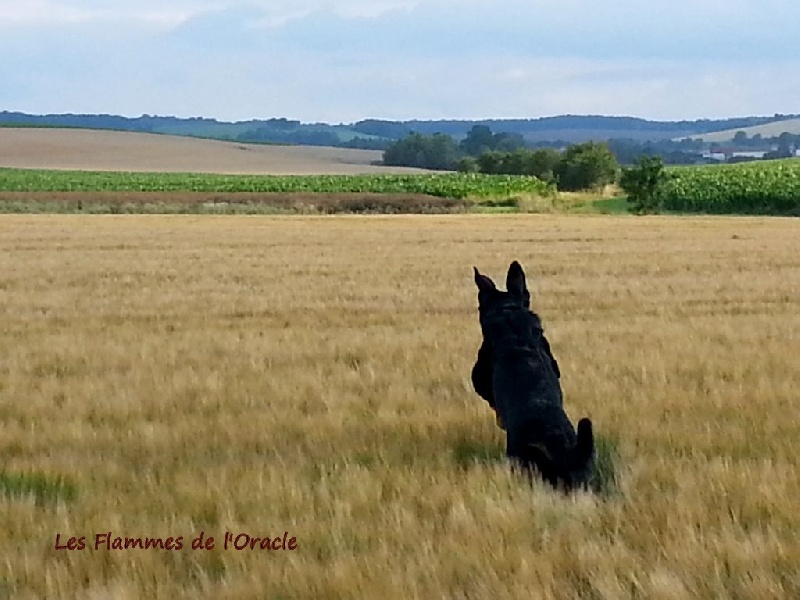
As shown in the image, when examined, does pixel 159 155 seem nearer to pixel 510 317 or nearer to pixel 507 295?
pixel 507 295

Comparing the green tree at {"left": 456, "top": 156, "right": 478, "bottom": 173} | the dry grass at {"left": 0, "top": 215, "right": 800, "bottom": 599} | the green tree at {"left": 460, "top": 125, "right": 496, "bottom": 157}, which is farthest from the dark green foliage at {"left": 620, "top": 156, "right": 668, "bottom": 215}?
the green tree at {"left": 460, "top": 125, "right": 496, "bottom": 157}

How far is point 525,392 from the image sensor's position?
6.24 metres

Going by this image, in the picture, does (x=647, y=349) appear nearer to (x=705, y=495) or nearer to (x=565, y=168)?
(x=705, y=495)

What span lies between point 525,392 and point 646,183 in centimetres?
6303

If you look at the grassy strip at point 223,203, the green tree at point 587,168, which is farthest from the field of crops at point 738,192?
the green tree at point 587,168

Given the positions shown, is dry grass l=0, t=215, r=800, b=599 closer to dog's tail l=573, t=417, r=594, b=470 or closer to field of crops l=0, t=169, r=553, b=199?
dog's tail l=573, t=417, r=594, b=470

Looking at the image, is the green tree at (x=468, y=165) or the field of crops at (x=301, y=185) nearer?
the field of crops at (x=301, y=185)

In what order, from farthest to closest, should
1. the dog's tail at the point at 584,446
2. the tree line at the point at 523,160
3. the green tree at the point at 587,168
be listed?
the tree line at the point at 523,160 → the green tree at the point at 587,168 → the dog's tail at the point at 584,446

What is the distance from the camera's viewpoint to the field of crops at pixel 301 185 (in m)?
73.5

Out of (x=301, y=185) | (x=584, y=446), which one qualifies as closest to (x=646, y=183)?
(x=301, y=185)

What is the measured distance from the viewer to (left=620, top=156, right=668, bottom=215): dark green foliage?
67000 millimetres

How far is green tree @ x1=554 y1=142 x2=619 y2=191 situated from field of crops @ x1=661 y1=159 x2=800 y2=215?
2036 cm

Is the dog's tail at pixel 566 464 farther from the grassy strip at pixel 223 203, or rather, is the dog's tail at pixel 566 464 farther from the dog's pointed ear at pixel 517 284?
the grassy strip at pixel 223 203

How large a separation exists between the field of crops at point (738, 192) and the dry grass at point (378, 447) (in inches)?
1965
